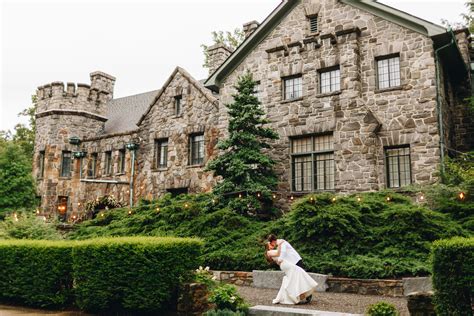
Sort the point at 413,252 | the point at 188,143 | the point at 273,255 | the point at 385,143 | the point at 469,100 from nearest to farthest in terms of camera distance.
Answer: the point at 273,255
the point at 413,252
the point at 385,143
the point at 469,100
the point at 188,143

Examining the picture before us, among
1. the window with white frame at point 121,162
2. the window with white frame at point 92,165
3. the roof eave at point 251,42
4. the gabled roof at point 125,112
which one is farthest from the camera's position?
the gabled roof at point 125,112

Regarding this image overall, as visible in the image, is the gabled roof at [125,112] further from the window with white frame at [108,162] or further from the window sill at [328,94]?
the window sill at [328,94]

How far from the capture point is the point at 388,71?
17172 mm

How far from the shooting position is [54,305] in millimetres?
10070

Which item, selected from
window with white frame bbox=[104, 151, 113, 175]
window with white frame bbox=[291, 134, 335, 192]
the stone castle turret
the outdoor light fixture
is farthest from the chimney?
the outdoor light fixture

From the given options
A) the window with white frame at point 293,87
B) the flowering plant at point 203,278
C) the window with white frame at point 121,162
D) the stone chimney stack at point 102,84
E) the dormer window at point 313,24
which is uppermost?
the stone chimney stack at point 102,84

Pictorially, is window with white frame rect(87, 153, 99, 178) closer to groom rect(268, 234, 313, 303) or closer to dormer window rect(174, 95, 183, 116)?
dormer window rect(174, 95, 183, 116)

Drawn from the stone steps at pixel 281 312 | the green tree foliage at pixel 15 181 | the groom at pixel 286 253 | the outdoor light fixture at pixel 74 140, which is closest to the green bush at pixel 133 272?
the stone steps at pixel 281 312

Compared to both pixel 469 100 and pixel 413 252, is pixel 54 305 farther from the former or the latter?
pixel 469 100

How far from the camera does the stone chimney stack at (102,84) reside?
1161 inches

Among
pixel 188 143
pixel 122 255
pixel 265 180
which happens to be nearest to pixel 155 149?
pixel 188 143

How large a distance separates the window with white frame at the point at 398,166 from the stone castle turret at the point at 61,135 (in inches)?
715

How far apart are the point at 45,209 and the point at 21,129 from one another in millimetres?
14596

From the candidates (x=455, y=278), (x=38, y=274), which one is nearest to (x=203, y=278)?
(x=38, y=274)
